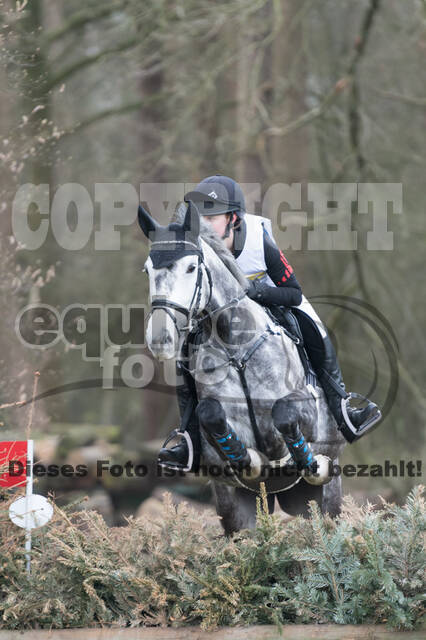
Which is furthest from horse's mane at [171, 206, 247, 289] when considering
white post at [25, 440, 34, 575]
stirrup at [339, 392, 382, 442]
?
white post at [25, 440, 34, 575]

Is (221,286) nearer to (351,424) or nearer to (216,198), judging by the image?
(216,198)

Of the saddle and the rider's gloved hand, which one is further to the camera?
the saddle

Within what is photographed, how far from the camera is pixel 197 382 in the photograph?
3484 millimetres

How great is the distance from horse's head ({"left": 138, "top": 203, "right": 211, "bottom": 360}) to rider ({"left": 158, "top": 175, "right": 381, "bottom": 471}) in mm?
335

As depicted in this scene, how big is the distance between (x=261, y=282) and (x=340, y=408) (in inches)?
29.1

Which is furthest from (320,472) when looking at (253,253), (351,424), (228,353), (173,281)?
(173,281)

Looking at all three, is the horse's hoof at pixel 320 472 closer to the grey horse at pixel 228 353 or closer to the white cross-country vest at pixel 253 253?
the grey horse at pixel 228 353

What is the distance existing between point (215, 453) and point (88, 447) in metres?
7.07

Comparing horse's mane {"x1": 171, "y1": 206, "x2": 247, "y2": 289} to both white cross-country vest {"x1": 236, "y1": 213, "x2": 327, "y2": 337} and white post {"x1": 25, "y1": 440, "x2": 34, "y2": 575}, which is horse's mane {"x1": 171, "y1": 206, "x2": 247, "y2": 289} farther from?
white post {"x1": 25, "y1": 440, "x2": 34, "y2": 575}

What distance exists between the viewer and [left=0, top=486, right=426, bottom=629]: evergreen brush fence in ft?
11.1

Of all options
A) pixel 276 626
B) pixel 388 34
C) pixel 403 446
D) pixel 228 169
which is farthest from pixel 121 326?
pixel 276 626

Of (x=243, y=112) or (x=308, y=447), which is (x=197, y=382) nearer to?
(x=308, y=447)

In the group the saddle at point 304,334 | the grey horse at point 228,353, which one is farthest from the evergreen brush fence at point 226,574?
the saddle at point 304,334

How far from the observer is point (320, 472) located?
3566 mm
